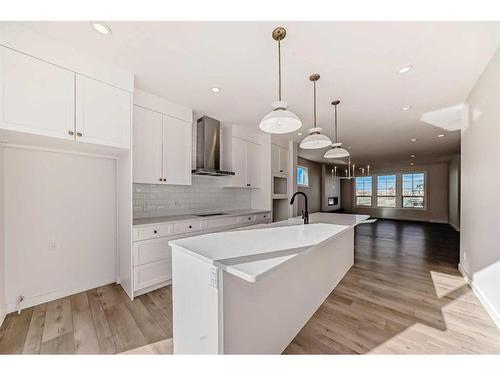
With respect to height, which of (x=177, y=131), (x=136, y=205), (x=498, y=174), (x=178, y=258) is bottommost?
(x=178, y=258)

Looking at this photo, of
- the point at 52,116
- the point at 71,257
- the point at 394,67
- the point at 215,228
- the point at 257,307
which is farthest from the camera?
the point at 215,228

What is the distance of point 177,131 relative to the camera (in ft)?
9.66

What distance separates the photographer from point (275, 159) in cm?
448

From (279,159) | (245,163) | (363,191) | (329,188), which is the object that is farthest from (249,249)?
(363,191)

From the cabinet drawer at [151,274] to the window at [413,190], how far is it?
10469 millimetres

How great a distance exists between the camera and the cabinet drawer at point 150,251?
229cm

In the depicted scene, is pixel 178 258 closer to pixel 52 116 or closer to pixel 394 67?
pixel 52 116

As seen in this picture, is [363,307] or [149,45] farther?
[363,307]

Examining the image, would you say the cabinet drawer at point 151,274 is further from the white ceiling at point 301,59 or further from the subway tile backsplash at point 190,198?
the white ceiling at point 301,59

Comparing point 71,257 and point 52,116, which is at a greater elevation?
point 52,116

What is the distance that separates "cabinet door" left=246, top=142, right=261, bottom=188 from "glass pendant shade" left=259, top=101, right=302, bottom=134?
2.38 meters
